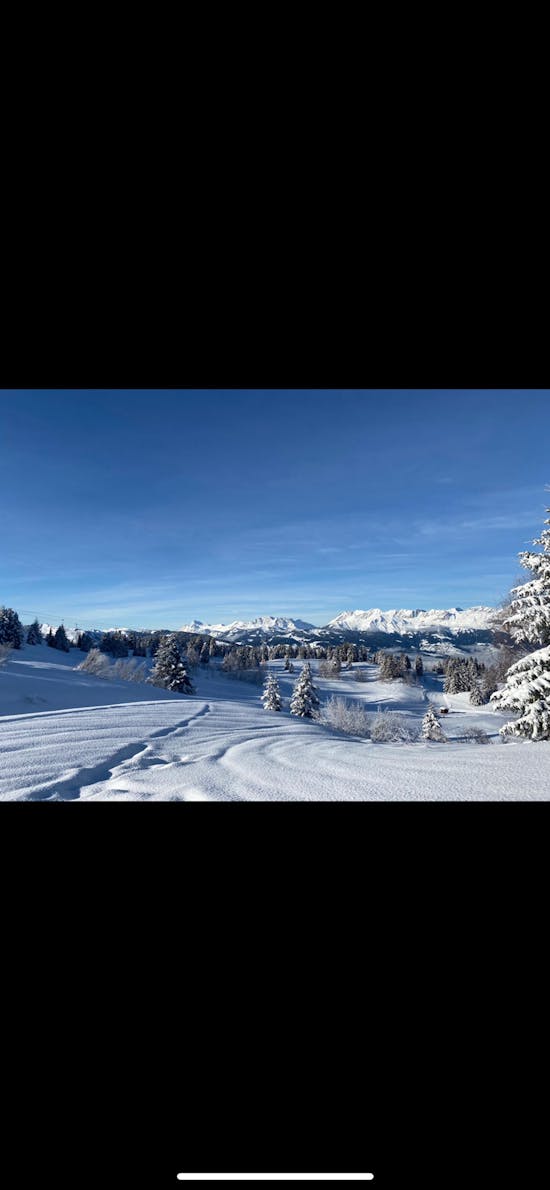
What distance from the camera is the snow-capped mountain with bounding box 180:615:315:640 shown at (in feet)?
12.0

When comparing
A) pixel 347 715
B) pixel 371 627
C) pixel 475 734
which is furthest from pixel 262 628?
pixel 347 715

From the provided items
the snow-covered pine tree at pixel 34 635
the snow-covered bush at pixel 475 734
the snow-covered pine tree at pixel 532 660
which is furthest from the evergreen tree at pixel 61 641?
the snow-covered pine tree at pixel 532 660

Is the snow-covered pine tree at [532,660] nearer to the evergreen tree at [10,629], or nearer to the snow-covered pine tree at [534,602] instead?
the snow-covered pine tree at [534,602]

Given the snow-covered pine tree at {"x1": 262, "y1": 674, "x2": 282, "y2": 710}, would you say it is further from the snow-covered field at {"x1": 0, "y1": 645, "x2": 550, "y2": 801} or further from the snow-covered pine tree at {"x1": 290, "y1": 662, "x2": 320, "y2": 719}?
the snow-covered field at {"x1": 0, "y1": 645, "x2": 550, "y2": 801}

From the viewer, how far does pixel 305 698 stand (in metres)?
4.77

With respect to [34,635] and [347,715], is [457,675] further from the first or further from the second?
[34,635]

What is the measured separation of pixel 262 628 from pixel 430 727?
2.09m

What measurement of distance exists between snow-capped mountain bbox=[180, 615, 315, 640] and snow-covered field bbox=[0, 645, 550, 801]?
66 centimetres

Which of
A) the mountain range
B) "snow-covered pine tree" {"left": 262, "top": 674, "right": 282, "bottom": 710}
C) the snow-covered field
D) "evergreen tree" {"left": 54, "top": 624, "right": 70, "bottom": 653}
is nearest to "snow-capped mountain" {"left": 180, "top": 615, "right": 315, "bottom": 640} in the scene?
the mountain range
